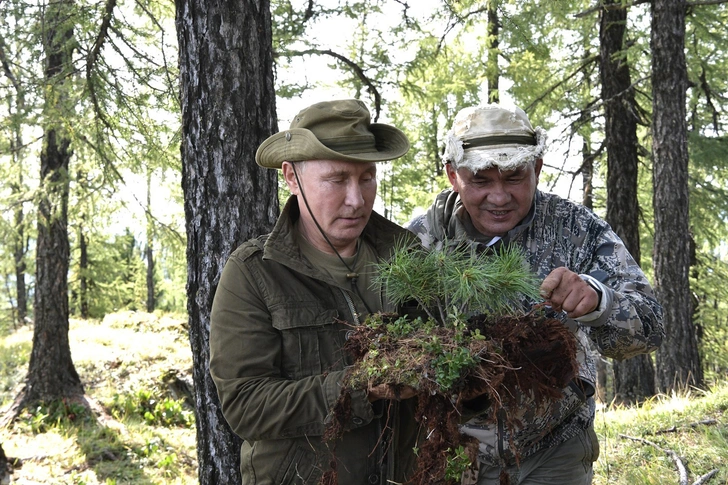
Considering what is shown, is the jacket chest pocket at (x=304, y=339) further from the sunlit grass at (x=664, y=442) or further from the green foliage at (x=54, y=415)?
the green foliage at (x=54, y=415)

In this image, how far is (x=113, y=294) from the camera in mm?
20750

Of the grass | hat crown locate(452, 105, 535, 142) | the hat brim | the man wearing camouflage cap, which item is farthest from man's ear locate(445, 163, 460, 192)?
the grass

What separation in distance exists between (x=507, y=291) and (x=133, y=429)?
8.18 metres

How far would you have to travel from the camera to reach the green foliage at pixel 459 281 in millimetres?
1916

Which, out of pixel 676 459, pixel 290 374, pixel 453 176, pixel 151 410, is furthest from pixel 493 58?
pixel 290 374

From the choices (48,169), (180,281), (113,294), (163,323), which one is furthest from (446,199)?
(180,281)

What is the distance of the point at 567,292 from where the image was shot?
1.99 metres

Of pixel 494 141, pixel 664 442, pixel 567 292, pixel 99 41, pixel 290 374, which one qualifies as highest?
pixel 99 41

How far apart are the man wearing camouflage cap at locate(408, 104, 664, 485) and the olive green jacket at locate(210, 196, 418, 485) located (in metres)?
0.54

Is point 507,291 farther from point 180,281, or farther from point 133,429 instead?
point 180,281

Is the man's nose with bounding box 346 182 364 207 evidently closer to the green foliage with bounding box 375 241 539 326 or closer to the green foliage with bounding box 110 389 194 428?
the green foliage with bounding box 375 241 539 326

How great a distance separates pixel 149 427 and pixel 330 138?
26.4 ft

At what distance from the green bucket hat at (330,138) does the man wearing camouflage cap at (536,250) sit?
0.47 meters

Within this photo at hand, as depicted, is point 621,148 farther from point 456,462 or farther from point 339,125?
point 456,462
